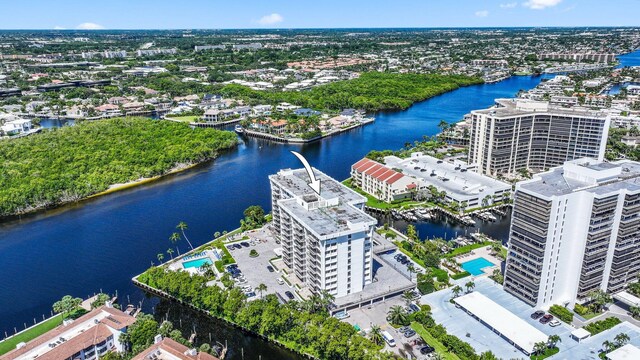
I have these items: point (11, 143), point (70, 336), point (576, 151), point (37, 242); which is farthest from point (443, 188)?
point (11, 143)

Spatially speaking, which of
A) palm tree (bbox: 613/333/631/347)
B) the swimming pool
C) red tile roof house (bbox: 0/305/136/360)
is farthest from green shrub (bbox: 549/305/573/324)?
red tile roof house (bbox: 0/305/136/360)

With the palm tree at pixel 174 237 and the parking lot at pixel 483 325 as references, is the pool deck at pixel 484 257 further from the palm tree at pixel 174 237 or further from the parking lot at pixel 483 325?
the palm tree at pixel 174 237

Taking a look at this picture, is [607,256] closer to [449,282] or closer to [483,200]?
[449,282]

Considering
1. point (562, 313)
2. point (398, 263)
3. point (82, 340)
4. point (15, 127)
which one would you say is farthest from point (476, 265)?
point (15, 127)

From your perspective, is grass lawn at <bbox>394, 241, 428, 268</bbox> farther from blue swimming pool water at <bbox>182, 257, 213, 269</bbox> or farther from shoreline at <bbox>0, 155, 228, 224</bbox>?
shoreline at <bbox>0, 155, 228, 224</bbox>

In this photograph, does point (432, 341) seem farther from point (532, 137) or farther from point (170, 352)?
point (532, 137)

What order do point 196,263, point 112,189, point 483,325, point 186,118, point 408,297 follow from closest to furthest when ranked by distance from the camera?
point 483,325 < point 408,297 < point 196,263 < point 112,189 < point 186,118
